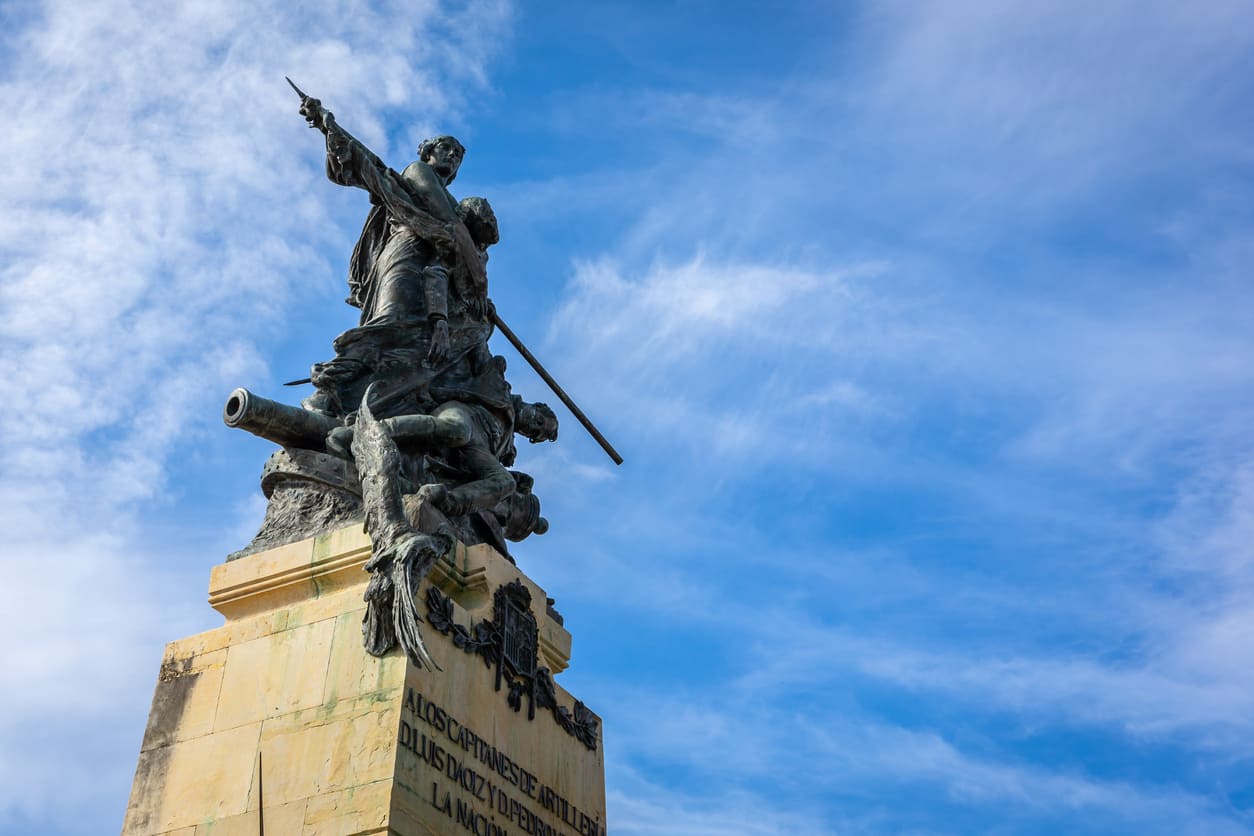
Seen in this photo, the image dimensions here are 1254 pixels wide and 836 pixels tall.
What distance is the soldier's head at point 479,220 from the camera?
14016mm

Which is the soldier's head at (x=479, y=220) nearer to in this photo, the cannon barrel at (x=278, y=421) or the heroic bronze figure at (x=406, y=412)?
the heroic bronze figure at (x=406, y=412)

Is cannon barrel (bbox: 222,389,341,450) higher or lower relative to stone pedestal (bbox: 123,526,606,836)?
higher

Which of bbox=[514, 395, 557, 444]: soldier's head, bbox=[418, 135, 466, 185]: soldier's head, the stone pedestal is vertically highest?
bbox=[418, 135, 466, 185]: soldier's head

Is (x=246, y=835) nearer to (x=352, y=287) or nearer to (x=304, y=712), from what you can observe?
(x=304, y=712)

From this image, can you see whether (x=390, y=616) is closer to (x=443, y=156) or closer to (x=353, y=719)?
(x=353, y=719)

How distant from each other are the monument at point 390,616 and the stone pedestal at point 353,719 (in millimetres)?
17

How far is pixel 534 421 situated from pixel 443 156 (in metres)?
2.96

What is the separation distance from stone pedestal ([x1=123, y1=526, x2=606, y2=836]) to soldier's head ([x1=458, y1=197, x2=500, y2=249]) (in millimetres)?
3922

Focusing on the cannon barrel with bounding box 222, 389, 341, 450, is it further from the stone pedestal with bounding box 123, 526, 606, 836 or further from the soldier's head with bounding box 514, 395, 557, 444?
the soldier's head with bounding box 514, 395, 557, 444

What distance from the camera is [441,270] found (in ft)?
43.1

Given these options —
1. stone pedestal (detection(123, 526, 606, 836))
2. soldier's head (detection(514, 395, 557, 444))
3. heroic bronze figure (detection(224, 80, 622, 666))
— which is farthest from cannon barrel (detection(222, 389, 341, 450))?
soldier's head (detection(514, 395, 557, 444))

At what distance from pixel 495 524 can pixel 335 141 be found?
3903mm

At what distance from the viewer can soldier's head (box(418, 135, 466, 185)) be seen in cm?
1428

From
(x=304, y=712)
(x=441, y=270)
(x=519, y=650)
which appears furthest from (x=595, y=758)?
(x=441, y=270)
